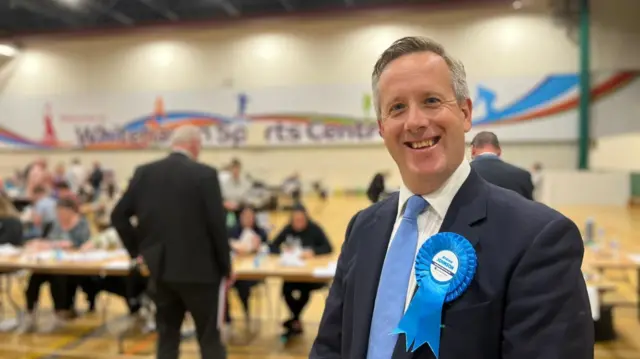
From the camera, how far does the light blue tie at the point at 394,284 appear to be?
914 mm

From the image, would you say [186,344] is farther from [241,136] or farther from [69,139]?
[69,139]

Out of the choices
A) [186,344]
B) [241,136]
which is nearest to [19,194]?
[241,136]

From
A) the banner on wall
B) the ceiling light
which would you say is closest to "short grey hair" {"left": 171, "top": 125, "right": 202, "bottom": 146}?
the banner on wall

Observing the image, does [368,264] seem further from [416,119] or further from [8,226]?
[8,226]

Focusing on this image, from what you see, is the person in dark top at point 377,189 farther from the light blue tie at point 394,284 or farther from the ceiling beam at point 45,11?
the ceiling beam at point 45,11

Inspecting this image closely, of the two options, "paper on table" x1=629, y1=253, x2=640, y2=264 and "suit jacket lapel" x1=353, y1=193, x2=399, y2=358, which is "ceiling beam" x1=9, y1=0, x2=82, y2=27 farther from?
"suit jacket lapel" x1=353, y1=193, x2=399, y2=358

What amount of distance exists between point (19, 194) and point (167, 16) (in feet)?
19.8

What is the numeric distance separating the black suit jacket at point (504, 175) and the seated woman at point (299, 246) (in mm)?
1977

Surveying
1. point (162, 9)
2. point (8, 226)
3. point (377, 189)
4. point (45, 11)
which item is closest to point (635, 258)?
point (377, 189)

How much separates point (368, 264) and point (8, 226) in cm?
457

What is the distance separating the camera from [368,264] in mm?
1008

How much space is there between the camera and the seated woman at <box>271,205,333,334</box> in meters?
4.20

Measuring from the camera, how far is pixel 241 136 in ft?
45.5

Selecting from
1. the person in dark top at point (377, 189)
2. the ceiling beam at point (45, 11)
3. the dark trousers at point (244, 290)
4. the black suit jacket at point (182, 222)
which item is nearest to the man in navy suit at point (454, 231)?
the person in dark top at point (377, 189)
